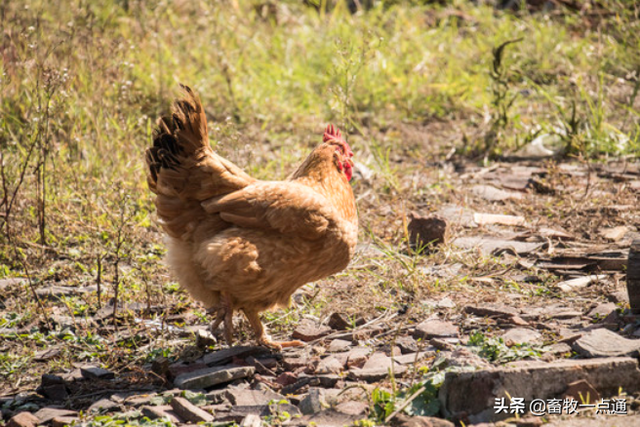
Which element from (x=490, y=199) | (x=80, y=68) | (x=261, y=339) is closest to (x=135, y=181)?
(x=80, y=68)

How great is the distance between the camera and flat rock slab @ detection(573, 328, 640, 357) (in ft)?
9.58

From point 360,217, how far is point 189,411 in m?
2.69

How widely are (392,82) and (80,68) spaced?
3626 millimetres

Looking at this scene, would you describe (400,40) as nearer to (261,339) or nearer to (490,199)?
(490,199)

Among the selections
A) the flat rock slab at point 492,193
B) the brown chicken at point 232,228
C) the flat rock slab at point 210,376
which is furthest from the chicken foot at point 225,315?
the flat rock slab at point 492,193

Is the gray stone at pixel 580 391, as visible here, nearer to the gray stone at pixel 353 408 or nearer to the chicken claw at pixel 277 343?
the gray stone at pixel 353 408

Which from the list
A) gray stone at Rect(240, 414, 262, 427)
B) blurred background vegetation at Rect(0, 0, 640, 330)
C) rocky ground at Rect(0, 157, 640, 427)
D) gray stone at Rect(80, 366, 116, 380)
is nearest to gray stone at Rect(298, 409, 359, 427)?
rocky ground at Rect(0, 157, 640, 427)

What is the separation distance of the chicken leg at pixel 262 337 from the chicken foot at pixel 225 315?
13 centimetres

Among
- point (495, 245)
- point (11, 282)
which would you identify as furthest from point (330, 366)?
point (11, 282)

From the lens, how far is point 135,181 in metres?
5.66

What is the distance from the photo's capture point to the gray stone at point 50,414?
3027 mm

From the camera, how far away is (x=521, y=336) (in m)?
3.36

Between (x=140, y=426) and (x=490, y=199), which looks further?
(x=490, y=199)

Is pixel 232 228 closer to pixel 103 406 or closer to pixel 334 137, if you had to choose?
pixel 334 137
